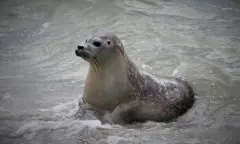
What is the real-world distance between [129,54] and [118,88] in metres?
2.48

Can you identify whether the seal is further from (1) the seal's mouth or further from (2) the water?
(2) the water

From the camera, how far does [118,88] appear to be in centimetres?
564

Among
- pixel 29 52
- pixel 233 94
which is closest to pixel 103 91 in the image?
pixel 233 94

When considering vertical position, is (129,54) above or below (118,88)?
below

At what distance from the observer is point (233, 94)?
6.45 m

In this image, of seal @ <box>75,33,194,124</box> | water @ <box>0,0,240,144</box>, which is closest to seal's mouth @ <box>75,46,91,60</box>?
seal @ <box>75,33,194,124</box>

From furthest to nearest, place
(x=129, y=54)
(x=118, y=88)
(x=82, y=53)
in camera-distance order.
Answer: (x=129, y=54) → (x=118, y=88) → (x=82, y=53)

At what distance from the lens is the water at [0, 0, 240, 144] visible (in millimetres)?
5266

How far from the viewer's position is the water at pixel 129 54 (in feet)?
17.3

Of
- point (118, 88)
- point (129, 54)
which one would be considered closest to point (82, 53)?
point (118, 88)

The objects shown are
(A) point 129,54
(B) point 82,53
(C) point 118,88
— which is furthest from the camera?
→ (A) point 129,54

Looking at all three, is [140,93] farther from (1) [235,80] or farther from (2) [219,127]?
(1) [235,80]

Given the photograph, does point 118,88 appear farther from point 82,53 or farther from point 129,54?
point 129,54

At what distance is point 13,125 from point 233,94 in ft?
10.7
